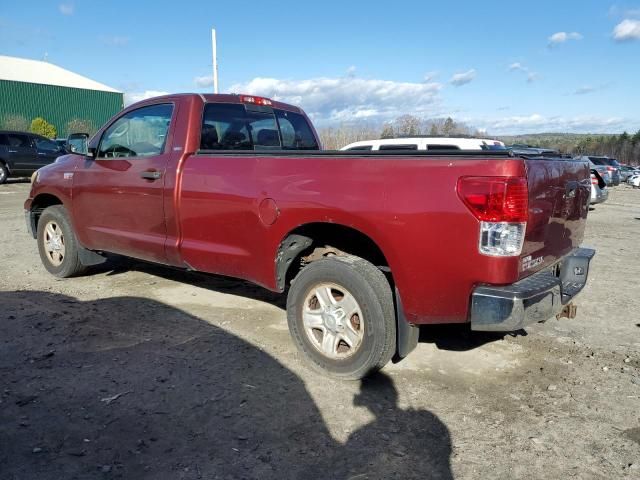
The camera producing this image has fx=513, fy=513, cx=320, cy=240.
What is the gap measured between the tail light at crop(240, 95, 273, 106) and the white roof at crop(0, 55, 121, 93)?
5151 cm

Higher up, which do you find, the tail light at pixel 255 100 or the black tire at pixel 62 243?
the tail light at pixel 255 100

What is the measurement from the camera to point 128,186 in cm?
477

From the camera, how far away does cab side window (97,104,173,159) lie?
15.3ft

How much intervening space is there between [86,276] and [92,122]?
51871 millimetres

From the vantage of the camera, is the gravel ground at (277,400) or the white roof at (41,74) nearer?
the gravel ground at (277,400)

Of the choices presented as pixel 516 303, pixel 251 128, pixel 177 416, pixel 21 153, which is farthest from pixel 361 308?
pixel 21 153

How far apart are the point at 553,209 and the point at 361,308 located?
1360 mm

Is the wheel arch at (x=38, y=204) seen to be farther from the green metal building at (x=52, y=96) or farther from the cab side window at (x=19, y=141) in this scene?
the green metal building at (x=52, y=96)

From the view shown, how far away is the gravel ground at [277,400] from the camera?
2604 millimetres

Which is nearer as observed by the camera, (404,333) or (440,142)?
(404,333)

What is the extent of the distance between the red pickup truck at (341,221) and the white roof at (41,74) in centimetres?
5157

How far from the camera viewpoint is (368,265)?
342cm

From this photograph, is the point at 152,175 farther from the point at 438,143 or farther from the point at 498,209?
the point at 438,143

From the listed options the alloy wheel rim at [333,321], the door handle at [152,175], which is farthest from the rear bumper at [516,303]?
the door handle at [152,175]
